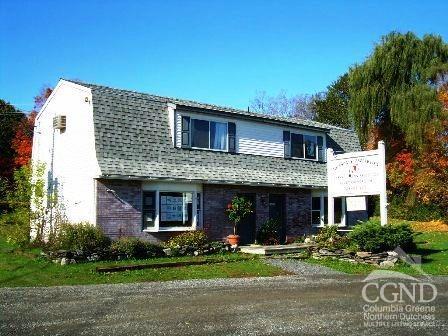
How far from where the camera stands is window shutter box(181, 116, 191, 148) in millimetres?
22094

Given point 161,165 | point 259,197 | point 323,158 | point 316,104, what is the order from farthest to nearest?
point 316,104, point 323,158, point 259,197, point 161,165

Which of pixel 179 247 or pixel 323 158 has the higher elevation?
pixel 323 158

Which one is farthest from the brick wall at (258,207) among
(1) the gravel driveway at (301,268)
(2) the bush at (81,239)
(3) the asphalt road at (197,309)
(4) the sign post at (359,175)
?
(3) the asphalt road at (197,309)

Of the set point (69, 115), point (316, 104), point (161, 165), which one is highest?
point (316, 104)

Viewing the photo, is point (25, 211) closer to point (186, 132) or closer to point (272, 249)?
point (186, 132)

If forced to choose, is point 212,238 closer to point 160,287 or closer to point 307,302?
point 160,287

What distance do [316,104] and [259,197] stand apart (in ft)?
112

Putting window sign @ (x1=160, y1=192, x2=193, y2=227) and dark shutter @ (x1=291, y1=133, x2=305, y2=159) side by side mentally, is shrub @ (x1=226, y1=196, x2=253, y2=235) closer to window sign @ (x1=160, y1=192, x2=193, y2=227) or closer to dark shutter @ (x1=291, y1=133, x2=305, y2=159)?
window sign @ (x1=160, y1=192, x2=193, y2=227)

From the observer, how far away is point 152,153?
20.7 metres

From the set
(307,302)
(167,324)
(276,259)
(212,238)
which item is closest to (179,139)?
(212,238)

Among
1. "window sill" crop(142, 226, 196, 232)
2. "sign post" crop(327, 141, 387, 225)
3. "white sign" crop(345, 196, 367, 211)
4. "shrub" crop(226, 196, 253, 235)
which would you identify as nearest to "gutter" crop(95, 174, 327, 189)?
"shrub" crop(226, 196, 253, 235)

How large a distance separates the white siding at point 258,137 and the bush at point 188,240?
5.43 meters

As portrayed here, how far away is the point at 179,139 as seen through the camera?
22.0 m

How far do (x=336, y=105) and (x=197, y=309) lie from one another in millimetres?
47110
